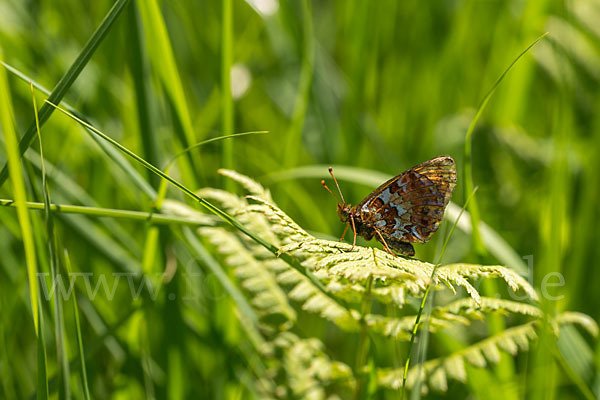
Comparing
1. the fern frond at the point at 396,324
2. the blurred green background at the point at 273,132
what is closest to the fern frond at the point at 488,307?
the fern frond at the point at 396,324

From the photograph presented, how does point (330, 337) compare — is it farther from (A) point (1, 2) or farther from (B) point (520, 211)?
(A) point (1, 2)

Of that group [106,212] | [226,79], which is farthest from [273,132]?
[106,212]

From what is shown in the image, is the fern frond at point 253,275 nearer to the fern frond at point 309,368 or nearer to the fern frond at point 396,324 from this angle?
the fern frond at point 309,368

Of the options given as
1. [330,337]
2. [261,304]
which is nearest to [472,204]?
[261,304]

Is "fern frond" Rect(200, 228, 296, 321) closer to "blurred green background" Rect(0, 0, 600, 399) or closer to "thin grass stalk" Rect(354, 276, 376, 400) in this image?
"blurred green background" Rect(0, 0, 600, 399)

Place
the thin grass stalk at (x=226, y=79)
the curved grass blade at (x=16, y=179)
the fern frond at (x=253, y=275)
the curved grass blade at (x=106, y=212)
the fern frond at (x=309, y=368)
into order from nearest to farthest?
the curved grass blade at (x=16, y=179), the curved grass blade at (x=106, y=212), the fern frond at (x=309, y=368), the fern frond at (x=253, y=275), the thin grass stalk at (x=226, y=79)

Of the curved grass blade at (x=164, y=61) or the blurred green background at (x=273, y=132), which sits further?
the blurred green background at (x=273, y=132)
